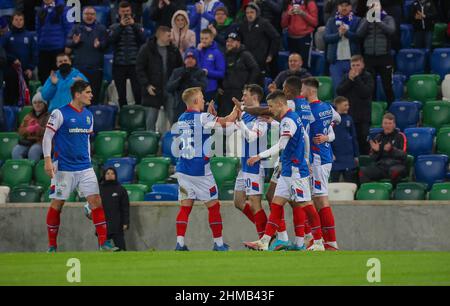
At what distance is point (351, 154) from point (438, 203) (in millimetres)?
1969

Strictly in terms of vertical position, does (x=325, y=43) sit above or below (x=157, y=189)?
above

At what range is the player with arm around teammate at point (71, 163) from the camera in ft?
60.0

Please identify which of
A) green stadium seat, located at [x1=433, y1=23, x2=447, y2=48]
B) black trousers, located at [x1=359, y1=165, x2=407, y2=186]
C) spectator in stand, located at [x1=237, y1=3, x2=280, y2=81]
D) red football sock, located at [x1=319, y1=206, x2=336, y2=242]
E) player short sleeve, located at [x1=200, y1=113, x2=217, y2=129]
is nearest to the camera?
red football sock, located at [x1=319, y1=206, x2=336, y2=242]

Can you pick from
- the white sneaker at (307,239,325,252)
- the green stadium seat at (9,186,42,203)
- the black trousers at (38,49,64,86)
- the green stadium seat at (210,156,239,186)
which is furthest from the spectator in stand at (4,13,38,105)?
the white sneaker at (307,239,325,252)

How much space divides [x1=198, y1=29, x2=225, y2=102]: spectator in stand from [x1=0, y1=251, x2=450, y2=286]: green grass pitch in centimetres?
619

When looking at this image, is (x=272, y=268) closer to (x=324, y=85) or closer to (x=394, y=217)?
(x=394, y=217)

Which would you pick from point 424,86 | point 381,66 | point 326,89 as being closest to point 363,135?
point 326,89

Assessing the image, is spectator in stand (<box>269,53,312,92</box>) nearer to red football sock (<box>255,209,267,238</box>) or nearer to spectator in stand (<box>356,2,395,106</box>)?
spectator in stand (<box>356,2,395,106</box>)

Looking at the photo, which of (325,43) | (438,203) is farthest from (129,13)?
(438,203)

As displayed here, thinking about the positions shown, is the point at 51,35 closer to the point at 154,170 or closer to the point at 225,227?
the point at 154,170

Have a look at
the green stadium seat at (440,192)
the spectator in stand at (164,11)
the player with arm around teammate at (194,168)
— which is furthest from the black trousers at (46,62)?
the green stadium seat at (440,192)

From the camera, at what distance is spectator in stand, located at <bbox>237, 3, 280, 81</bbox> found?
23125mm

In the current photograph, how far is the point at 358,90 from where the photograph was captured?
21.7 meters
